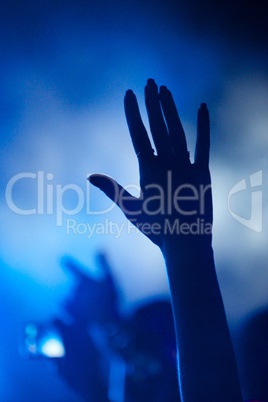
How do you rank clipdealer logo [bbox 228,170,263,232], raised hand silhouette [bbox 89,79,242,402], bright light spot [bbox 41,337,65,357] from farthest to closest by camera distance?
clipdealer logo [bbox 228,170,263,232], bright light spot [bbox 41,337,65,357], raised hand silhouette [bbox 89,79,242,402]

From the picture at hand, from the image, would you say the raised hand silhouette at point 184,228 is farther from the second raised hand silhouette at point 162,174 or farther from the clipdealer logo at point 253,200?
the clipdealer logo at point 253,200

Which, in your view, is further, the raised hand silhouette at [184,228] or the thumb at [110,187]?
the thumb at [110,187]

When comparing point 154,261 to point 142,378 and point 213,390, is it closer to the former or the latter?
point 142,378

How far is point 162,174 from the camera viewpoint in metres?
1.19

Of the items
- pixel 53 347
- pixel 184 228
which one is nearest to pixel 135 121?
pixel 184 228

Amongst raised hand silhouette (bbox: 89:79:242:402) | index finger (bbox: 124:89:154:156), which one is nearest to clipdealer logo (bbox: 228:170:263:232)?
raised hand silhouette (bbox: 89:79:242:402)

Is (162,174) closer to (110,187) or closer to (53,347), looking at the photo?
(110,187)

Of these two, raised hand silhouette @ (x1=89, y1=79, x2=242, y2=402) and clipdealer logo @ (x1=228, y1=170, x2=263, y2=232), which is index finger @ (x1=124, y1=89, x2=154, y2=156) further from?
clipdealer logo @ (x1=228, y1=170, x2=263, y2=232)

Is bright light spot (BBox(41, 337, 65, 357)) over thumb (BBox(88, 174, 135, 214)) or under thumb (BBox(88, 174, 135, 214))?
under

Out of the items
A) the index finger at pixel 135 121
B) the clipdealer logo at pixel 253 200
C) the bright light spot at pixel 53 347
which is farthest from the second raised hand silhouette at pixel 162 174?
the bright light spot at pixel 53 347

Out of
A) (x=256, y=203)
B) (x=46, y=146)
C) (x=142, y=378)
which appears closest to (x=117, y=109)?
(x=46, y=146)

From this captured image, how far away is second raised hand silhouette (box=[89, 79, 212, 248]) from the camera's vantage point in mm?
1119

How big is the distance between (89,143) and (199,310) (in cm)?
80

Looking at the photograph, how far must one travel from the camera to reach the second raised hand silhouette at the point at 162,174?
1119 mm
